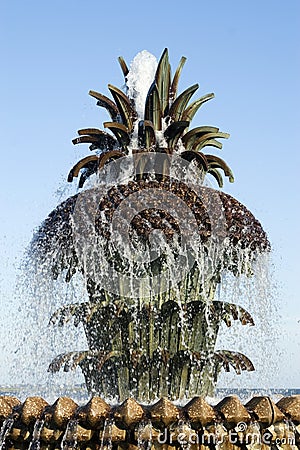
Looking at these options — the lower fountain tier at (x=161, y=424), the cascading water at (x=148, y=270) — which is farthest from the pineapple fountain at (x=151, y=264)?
the lower fountain tier at (x=161, y=424)

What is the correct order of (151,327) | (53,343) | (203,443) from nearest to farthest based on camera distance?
(203,443) → (151,327) → (53,343)

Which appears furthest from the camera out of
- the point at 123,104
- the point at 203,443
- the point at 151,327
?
the point at 123,104

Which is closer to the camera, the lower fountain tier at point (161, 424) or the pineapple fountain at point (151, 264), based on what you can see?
the lower fountain tier at point (161, 424)

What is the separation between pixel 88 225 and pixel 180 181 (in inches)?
60.0

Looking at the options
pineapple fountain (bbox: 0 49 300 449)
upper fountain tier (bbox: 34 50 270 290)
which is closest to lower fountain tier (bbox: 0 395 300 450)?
pineapple fountain (bbox: 0 49 300 449)

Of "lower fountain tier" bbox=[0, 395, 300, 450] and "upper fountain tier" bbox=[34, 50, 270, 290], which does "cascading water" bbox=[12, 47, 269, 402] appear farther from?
"lower fountain tier" bbox=[0, 395, 300, 450]

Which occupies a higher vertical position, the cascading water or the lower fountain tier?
the cascading water

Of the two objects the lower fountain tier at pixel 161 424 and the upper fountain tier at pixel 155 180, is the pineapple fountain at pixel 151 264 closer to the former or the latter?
the upper fountain tier at pixel 155 180

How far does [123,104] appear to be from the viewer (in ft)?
36.1

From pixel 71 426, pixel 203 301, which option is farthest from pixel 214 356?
pixel 71 426

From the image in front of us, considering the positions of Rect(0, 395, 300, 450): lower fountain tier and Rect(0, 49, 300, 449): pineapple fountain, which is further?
Rect(0, 49, 300, 449): pineapple fountain

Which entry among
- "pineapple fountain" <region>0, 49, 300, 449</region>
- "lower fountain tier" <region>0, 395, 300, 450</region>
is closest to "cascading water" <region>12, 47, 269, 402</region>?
"pineapple fountain" <region>0, 49, 300, 449</region>

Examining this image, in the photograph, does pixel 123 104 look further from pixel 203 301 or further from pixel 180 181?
pixel 203 301

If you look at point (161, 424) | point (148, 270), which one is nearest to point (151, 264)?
→ point (148, 270)
